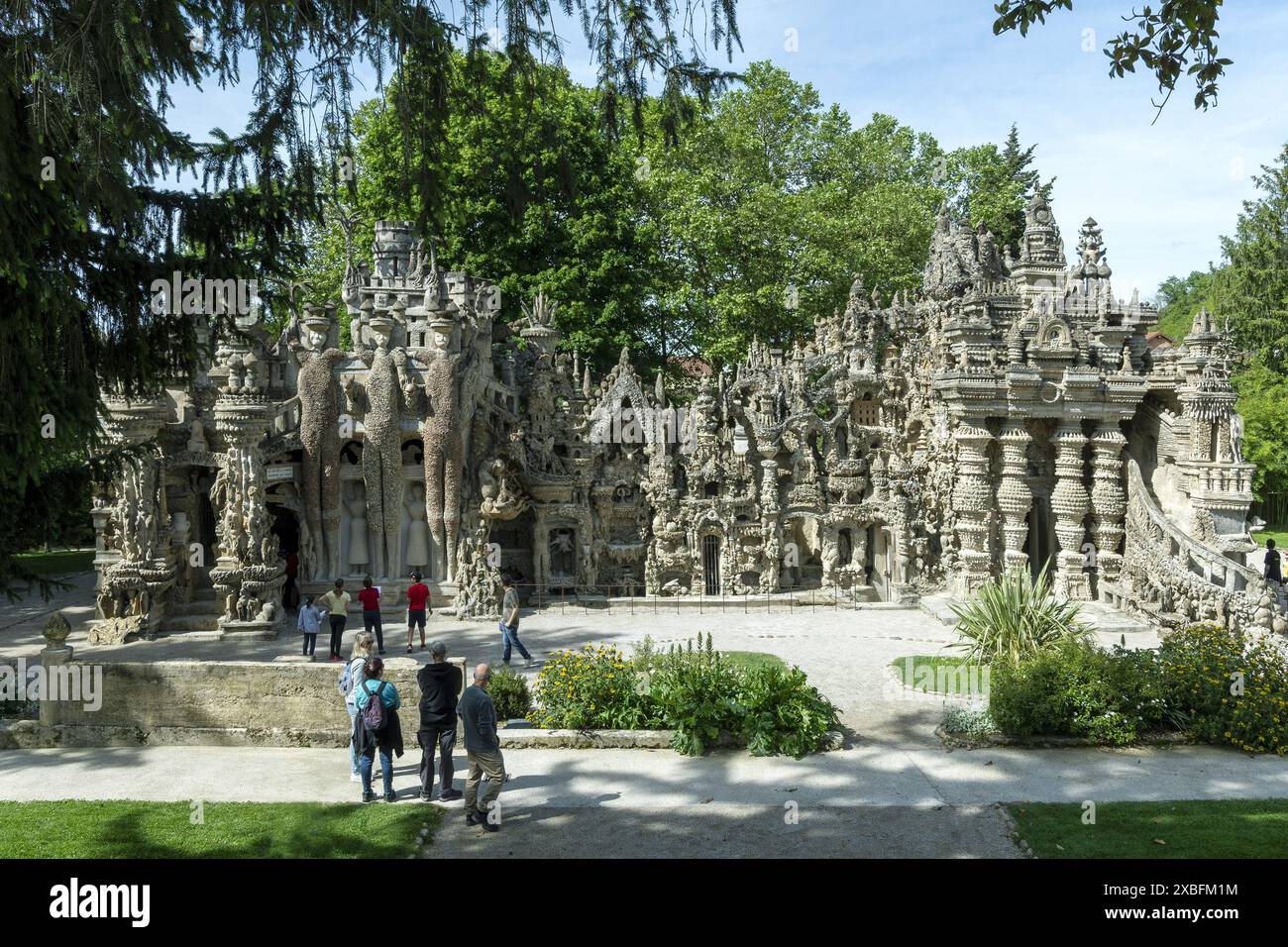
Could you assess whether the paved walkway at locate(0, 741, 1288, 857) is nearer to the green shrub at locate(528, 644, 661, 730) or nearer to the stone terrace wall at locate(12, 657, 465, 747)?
the stone terrace wall at locate(12, 657, 465, 747)

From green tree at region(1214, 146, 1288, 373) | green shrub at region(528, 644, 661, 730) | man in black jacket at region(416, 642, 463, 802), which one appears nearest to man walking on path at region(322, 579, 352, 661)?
green shrub at region(528, 644, 661, 730)

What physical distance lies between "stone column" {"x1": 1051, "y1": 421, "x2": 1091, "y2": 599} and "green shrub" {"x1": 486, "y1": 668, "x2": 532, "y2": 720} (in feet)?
44.6

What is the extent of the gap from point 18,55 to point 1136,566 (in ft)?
68.1

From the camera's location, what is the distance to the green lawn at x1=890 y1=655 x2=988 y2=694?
15047 millimetres

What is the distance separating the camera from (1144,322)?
22984 millimetres

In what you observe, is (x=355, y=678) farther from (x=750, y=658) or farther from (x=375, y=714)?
(x=750, y=658)

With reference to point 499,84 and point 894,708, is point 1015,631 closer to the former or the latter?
point 894,708

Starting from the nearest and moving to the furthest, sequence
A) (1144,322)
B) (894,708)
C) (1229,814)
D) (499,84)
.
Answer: (499,84) → (1229,814) → (894,708) → (1144,322)

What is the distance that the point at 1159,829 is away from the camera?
31.6 ft

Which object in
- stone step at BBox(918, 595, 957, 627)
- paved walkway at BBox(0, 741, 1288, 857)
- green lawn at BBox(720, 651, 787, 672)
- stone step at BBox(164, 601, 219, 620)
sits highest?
stone step at BBox(164, 601, 219, 620)

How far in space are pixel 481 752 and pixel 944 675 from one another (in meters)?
8.76

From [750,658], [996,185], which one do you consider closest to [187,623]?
[750,658]

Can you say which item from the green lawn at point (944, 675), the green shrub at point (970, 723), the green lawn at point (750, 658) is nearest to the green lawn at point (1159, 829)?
the green shrub at point (970, 723)
